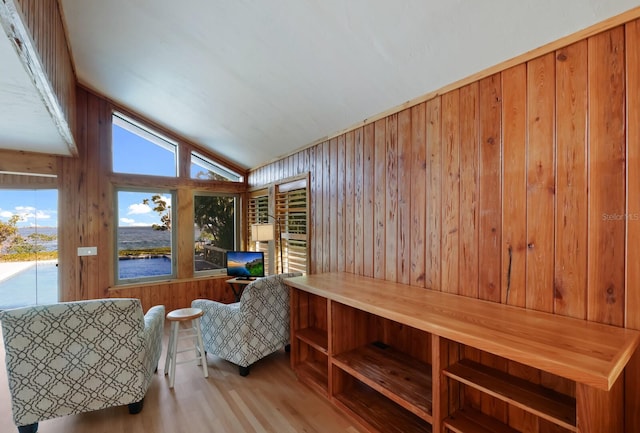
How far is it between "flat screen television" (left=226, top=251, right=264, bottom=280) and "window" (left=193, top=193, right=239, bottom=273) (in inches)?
39.8

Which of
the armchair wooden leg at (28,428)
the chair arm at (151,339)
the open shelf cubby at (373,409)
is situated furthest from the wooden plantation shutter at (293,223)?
the armchair wooden leg at (28,428)

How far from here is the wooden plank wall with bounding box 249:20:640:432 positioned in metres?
1.39

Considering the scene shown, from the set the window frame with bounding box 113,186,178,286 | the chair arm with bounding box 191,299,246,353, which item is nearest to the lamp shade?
the chair arm with bounding box 191,299,246,353

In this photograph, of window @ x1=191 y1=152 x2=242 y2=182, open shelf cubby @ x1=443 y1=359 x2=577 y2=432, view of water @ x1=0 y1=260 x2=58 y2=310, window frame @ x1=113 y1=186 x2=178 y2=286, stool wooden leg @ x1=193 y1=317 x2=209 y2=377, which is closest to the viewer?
open shelf cubby @ x1=443 y1=359 x2=577 y2=432

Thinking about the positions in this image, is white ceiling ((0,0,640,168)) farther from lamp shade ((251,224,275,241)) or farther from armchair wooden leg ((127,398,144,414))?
armchair wooden leg ((127,398,144,414))

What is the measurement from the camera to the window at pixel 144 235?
4.36 meters

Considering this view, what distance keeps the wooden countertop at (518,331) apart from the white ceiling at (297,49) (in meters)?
1.45

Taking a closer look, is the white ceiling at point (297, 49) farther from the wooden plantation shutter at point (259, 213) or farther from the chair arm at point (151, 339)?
the chair arm at point (151, 339)

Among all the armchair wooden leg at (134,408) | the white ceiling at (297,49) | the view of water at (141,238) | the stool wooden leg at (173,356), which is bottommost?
the armchair wooden leg at (134,408)

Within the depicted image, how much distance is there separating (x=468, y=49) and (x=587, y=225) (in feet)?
3.81

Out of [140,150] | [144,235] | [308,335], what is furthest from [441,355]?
[140,150]

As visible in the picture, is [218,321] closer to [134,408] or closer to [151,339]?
[151,339]

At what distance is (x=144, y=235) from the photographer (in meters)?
4.52

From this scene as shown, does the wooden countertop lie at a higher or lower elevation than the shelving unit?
higher
